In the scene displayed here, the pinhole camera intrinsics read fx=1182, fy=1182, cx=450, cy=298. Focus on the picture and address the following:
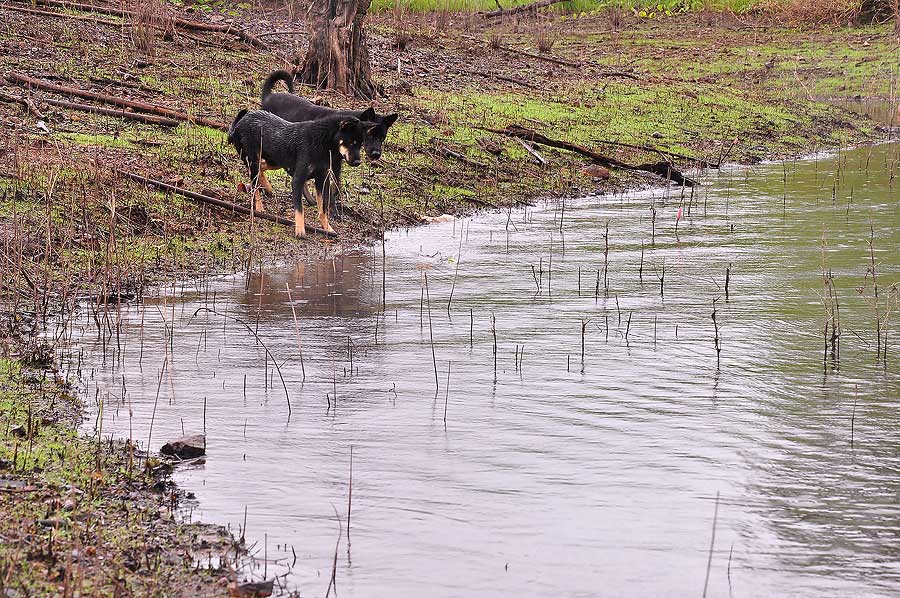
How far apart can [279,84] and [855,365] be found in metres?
11.6

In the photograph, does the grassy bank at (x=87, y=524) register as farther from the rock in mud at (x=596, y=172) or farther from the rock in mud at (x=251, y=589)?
the rock in mud at (x=596, y=172)

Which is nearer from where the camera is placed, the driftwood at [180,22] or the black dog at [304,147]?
the black dog at [304,147]

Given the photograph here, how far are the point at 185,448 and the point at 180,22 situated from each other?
15015 mm

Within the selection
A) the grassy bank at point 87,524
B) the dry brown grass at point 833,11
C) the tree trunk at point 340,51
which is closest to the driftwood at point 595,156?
the tree trunk at point 340,51

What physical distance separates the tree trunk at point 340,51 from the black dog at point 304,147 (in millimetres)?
5649

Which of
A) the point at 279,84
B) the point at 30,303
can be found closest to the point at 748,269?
the point at 30,303

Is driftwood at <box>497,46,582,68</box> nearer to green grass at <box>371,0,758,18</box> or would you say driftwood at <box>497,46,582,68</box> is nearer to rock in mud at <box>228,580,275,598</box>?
green grass at <box>371,0,758,18</box>

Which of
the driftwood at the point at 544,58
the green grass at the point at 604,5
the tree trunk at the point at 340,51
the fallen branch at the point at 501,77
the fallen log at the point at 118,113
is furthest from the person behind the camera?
the green grass at the point at 604,5

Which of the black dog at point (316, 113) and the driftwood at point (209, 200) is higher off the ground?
the black dog at point (316, 113)

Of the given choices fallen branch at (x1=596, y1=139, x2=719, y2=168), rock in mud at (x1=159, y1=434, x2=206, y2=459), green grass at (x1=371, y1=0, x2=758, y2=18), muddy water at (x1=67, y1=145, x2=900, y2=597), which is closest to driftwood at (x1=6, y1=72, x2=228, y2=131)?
muddy water at (x1=67, y1=145, x2=900, y2=597)

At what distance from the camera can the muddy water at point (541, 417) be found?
15.6ft

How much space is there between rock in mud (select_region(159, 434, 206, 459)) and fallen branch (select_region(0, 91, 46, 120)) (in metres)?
8.41

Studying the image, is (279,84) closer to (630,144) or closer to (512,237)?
(630,144)

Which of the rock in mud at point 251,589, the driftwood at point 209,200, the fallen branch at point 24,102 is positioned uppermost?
the fallen branch at point 24,102
